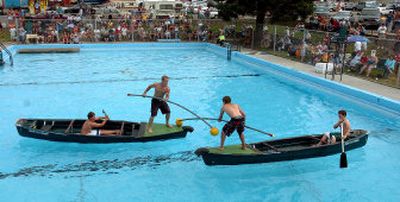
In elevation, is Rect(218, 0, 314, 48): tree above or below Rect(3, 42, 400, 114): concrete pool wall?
above

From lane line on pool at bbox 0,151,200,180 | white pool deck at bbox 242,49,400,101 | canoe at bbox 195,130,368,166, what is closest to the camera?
canoe at bbox 195,130,368,166

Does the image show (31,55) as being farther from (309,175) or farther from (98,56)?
(309,175)

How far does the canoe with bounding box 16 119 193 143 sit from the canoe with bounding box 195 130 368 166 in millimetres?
2024

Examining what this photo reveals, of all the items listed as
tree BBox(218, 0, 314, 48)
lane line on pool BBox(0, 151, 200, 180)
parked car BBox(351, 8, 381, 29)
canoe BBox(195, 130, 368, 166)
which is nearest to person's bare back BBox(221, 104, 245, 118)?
canoe BBox(195, 130, 368, 166)

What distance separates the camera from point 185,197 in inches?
352

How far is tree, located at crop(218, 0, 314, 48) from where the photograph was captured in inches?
1075

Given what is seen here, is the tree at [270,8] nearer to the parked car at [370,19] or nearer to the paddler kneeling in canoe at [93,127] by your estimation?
the parked car at [370,19]

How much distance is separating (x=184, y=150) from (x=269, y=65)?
1263cm

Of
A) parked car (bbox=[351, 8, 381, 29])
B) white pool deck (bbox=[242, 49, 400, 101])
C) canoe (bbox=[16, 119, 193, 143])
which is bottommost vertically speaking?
canoe (bbox=[16, 119, 193, 143])

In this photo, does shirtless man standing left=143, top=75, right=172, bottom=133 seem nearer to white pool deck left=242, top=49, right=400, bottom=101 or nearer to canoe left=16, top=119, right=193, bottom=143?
canoe left=16, top=119, right=193, bottom=143

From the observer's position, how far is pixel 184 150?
11445 mm

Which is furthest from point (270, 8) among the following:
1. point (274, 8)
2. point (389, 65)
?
point (389, 65)

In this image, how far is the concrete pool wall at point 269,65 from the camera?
49.8 ft

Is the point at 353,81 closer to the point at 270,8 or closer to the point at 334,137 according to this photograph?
the point at 334,137
